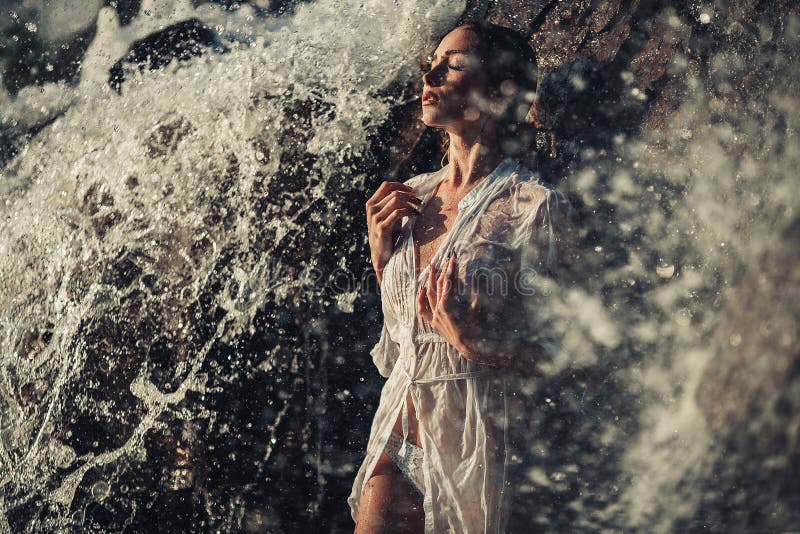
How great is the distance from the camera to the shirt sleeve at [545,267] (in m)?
1.79

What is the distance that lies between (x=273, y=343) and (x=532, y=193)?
1.30 metres

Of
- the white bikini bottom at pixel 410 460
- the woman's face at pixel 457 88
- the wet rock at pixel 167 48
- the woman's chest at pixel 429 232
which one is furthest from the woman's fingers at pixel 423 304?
the wet rock at pixel 167 48

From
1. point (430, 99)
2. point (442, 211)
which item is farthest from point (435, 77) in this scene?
point (442, 211)

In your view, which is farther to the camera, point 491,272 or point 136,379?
point 136,379

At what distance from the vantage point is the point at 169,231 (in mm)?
2916

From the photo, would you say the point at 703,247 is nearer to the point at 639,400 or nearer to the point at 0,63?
the point at 639,400

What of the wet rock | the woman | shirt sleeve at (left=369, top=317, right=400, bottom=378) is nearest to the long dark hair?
the woman

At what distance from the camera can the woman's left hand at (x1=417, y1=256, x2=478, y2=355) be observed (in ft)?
5.77

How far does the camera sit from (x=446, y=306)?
1756 millimetres

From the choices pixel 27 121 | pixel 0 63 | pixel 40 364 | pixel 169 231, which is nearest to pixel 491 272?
pixel 169 231

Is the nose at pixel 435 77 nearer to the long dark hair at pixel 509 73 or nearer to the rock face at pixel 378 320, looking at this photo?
the long dark hair at pixel 509 73

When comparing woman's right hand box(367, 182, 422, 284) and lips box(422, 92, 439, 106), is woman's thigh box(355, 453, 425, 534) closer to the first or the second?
woman's right hand box(367, 182, 422, 284)

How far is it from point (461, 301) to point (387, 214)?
1.29 feet

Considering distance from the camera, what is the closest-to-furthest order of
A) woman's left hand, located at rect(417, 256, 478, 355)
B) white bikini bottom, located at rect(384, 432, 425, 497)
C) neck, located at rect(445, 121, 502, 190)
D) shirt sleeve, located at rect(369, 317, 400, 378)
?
woman's left hand, located at rect(417, 256, 478, 355), white bikini bottom, located at rect(384, 432, 425, 497), neck, located at rect(445, 121, 502, 190), shirt sleeve, located at rect(369, 317, 400, 378)
